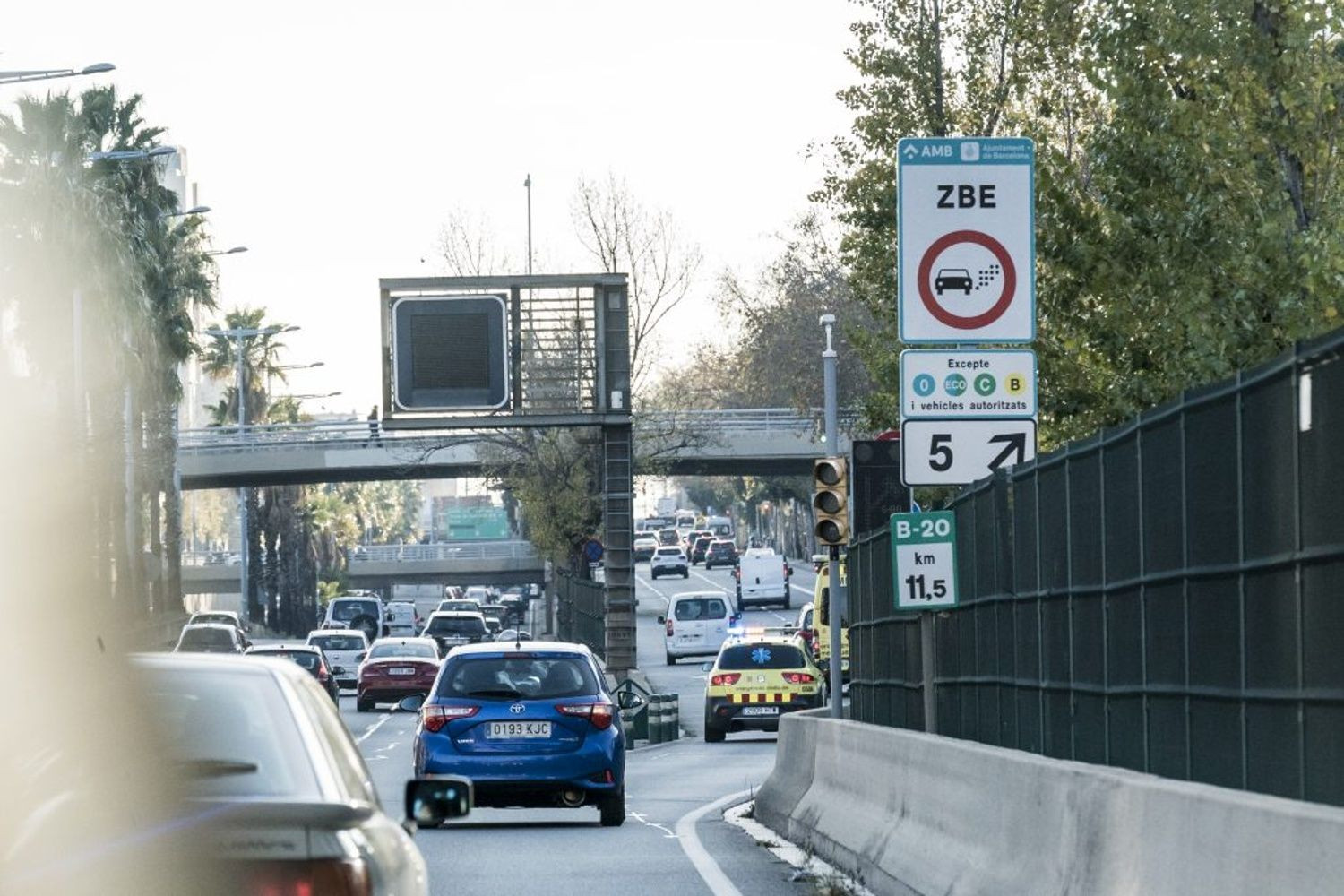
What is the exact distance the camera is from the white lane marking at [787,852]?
15.4m

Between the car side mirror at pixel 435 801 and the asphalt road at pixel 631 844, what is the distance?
6827mm

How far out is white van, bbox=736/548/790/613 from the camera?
95938 millimetres

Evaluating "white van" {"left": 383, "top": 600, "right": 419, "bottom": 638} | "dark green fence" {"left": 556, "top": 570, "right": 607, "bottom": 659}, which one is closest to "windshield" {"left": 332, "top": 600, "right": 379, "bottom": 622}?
"dark green fence" {"left": 556, "top": 570, "right": 607, "bottom": 659}

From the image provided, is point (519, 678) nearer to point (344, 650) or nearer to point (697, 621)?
point (344, 650)

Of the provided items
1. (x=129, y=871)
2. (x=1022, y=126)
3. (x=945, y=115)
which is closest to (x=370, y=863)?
(x=129, y=871)

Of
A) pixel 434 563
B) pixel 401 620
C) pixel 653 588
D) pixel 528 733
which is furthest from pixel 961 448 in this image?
pixel 434 563

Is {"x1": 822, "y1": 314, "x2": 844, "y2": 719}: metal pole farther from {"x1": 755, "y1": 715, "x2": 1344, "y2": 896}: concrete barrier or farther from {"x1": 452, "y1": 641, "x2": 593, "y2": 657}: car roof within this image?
{"x1": 755, "y1": 715, "x2": 1344, "y2": 896}: concrete barrier

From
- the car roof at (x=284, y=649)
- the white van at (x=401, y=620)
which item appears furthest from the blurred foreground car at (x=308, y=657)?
the white van at (x=401, y=620)

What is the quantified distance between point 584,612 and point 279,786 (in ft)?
199

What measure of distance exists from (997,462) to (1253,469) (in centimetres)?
533

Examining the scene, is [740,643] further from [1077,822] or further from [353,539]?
[353,539]

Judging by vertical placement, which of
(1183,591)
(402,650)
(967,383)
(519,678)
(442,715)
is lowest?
(402,650)

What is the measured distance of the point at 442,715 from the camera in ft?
68.1

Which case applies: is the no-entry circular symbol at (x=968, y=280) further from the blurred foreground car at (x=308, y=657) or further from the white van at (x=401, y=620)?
the white van at (x=401, y=620)
